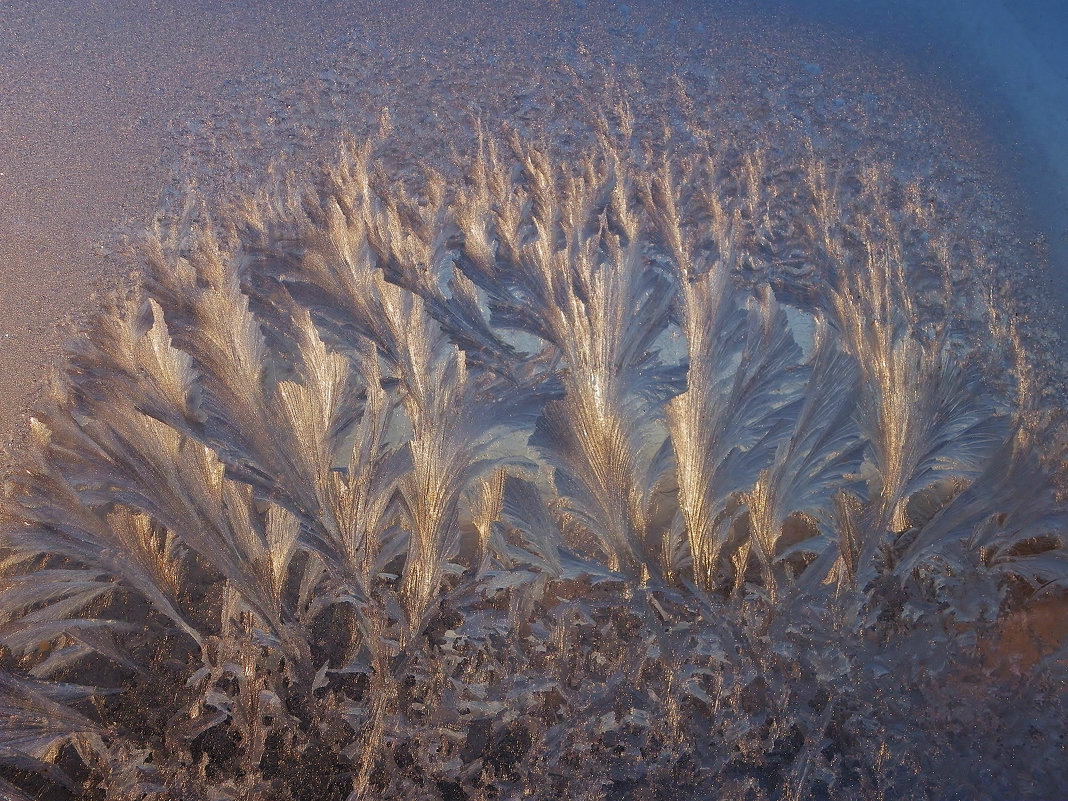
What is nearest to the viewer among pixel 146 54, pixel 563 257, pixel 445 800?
pixel 445 800

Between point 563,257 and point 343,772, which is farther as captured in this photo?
point 563,257

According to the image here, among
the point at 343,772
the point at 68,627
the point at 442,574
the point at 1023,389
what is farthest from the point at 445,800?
the point at 1023,389

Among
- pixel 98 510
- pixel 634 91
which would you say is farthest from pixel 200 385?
pixel 634 91

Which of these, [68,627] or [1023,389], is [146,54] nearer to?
[68,627]

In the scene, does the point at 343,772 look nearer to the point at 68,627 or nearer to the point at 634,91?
the point at 68,627

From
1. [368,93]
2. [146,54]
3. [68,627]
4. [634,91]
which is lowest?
[68,627]

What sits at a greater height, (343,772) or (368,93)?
(368,93)

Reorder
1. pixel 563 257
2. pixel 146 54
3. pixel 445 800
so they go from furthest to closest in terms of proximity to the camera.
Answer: pixel 146 54 → pixel 563 257 → pixel 445 800
